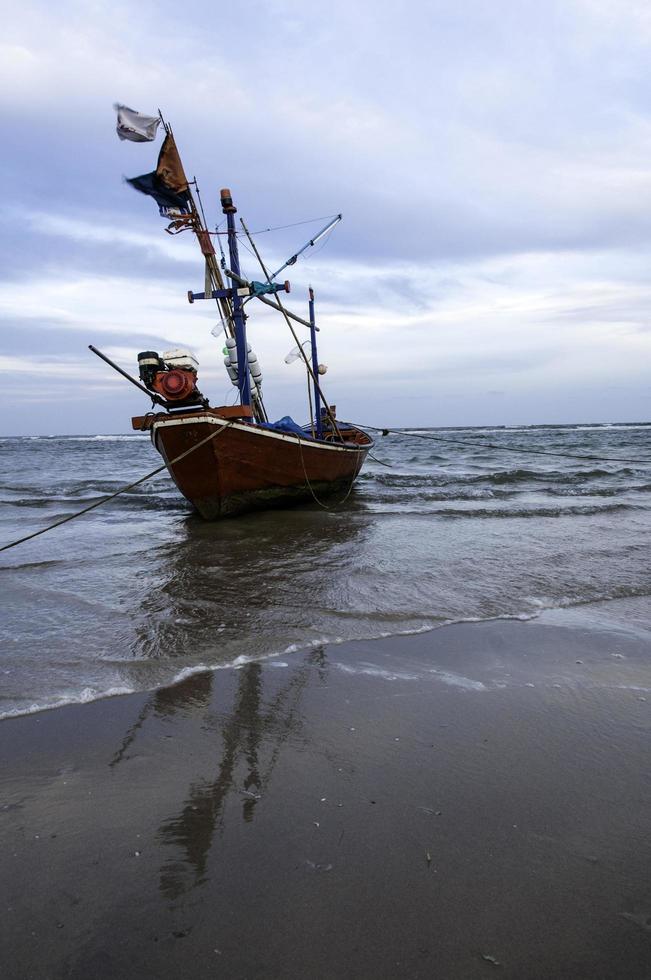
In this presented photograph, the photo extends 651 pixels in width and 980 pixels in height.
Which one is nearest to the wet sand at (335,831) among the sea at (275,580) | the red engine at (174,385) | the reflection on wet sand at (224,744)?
the reflection on wet sand at (224,744)

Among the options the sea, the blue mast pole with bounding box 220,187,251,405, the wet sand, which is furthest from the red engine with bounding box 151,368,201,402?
the wet sand

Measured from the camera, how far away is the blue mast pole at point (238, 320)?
1252 cm

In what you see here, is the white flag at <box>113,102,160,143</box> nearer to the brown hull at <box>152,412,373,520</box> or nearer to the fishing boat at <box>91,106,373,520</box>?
the fishing boat at <box>91,106,373,520</box>

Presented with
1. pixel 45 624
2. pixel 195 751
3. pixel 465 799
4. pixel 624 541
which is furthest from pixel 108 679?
pixel 624 541

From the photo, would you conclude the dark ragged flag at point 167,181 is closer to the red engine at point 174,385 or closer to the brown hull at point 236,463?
the red engine at point 174,385

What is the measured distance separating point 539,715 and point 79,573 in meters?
5.41

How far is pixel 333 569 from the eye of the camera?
6.91 meters

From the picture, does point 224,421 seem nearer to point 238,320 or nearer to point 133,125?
point 238,320

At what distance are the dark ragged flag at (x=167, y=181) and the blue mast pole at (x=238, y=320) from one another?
904mm

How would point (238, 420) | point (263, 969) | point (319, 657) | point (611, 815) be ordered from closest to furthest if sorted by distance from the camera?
point (263, 969), point (611, 815), point (319, 657), point (238, 420)

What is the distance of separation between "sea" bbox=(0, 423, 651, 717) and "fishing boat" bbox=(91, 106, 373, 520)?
63cm

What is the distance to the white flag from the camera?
38.3ft

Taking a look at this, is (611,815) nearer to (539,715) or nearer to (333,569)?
(539,715)

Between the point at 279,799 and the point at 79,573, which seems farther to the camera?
the point at 79,573
